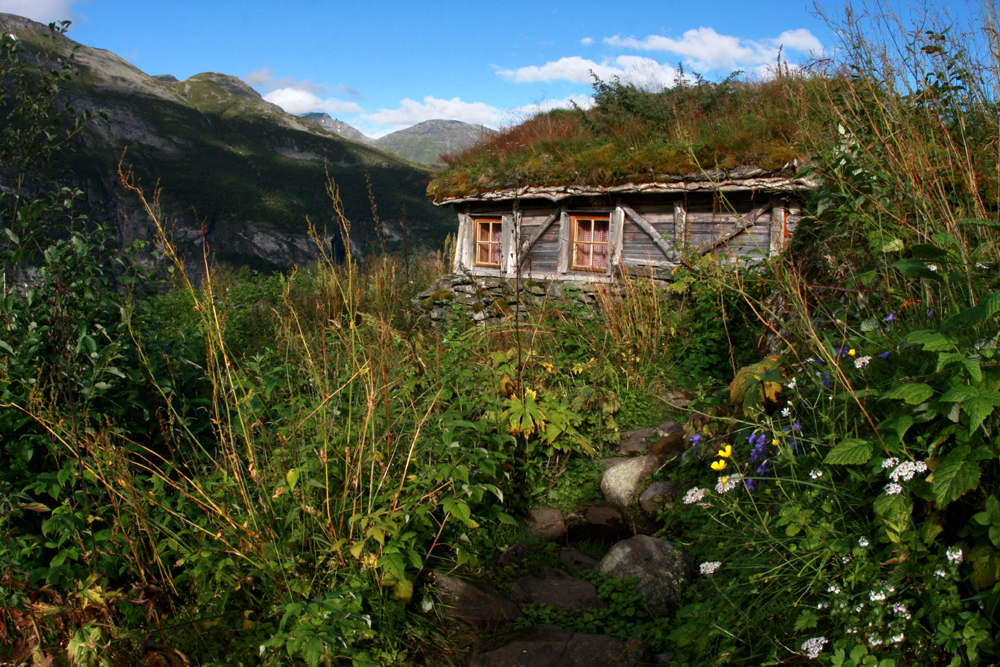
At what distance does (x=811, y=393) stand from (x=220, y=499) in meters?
2.59

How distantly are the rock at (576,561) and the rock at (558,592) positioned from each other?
0.12 meters

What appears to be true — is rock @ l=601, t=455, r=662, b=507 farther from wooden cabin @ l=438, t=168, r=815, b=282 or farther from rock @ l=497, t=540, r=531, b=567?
wooden cabin @ l=438, t=168, r=815, b=282

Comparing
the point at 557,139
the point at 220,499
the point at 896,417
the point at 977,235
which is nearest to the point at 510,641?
the point at 220,499

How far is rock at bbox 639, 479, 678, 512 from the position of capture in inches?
128

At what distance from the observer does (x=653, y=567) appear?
100 inches

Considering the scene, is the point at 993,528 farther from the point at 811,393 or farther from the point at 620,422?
the point at 620,422

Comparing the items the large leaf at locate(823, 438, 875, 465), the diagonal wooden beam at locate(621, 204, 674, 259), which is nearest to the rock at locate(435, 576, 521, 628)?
the large leaf at locate(823, 438, 875, 465)

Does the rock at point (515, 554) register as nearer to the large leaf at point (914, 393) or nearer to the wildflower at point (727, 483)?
the wildflower at point (727, 483)

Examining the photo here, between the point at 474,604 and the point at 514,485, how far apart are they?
3.33 ft

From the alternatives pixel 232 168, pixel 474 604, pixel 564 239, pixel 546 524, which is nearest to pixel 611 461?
pixel 546 524

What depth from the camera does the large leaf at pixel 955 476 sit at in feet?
4.66

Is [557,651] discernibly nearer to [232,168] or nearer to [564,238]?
[564,238]

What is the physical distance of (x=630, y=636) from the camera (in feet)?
7.17

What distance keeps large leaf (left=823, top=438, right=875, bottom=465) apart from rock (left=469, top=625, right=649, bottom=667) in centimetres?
98
